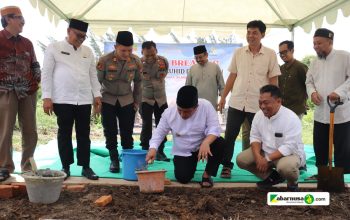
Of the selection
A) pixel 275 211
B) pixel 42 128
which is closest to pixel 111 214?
pixel 275 211

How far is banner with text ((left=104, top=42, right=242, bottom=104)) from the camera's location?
7789mm

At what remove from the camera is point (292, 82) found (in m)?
5.17

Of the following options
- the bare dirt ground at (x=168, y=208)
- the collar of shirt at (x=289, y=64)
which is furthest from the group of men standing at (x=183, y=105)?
the collar of shirt at (x=289, y=64)

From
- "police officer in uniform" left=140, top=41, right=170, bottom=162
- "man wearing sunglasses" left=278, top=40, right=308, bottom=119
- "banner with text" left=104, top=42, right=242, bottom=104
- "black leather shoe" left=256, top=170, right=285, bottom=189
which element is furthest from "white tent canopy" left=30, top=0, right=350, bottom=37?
"black leather shoe" left=256, top=170, right=285, bottom=189

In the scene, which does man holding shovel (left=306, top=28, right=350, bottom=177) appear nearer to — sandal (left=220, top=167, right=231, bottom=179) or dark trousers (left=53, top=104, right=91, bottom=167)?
sandal (left=220, top=167, right=231, bottom=179)

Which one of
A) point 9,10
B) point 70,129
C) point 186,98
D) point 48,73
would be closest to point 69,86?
point 48,73

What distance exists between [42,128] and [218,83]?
6.10 metres

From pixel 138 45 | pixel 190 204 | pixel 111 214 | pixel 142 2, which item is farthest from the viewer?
pixel 138 45

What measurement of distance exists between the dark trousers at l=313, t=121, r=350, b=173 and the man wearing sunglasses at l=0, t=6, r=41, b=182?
3091 millimetres

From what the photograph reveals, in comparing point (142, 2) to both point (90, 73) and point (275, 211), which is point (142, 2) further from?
point (275, 211)

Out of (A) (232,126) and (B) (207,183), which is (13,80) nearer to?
(B) (207,183)

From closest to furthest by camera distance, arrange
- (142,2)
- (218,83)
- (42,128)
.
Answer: (218,83), (142,2), (42,128)

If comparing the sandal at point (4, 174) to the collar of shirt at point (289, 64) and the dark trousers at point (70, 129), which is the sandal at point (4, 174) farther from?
the collar of shirt at point (289, 64)

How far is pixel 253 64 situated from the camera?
179 inches
